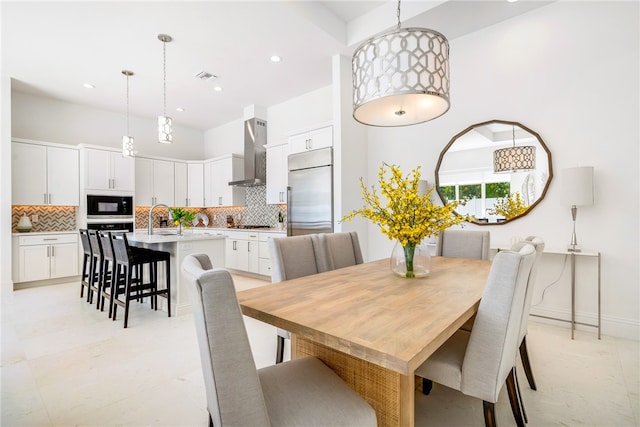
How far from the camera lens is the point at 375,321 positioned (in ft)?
3.54

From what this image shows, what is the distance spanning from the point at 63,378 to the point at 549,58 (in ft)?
15.8

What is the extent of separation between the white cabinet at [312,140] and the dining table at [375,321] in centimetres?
278

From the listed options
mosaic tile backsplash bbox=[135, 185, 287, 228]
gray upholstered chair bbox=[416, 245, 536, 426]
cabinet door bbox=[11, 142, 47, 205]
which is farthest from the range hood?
gray upholstered chair bbox=[416, 245, 536, 426]

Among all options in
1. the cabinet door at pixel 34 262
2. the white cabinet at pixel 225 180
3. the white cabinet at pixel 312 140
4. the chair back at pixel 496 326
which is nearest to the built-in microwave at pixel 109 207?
the cabinet door at pixel 34 262

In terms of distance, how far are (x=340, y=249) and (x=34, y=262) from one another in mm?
5031

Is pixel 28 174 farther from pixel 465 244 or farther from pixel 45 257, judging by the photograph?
pixel 465 244

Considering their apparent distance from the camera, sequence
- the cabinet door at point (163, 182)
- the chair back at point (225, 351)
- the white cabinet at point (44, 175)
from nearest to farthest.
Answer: the chair back at point (225, 351) → the white cabinet at point (44, 175) → the cabinet door at point (163, 182)

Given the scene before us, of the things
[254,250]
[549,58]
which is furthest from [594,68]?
[254,250]

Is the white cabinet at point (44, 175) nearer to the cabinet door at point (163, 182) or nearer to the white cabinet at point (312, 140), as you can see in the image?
the cabinet door at point (163, 182)

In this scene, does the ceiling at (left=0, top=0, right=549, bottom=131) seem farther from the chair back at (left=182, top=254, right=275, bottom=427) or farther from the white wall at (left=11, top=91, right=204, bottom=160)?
the chair back at (left=182, top=254, right=275, bottom=427)

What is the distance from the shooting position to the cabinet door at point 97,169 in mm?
5199

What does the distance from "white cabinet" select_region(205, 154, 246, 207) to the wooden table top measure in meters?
4.82

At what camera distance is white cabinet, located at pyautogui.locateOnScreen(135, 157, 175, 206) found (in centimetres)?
597

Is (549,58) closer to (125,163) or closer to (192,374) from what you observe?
(192,374)
